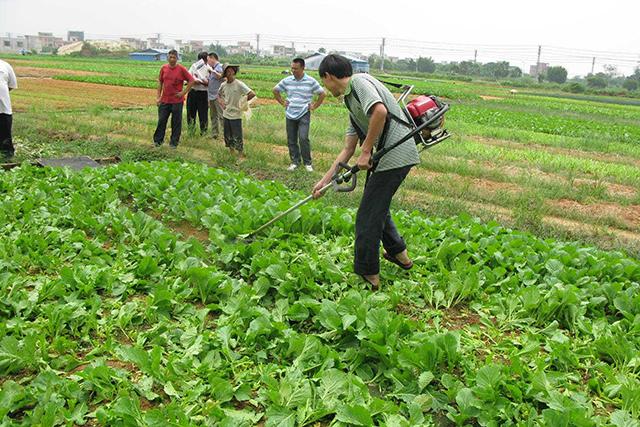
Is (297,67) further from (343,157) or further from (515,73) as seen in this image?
(515,73)

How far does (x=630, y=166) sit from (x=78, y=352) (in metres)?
12.6

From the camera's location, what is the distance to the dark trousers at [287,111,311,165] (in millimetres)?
10023

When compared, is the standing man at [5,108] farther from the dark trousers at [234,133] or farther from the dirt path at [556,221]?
the dirt path at [556,221]

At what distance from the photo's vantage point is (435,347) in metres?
3.52

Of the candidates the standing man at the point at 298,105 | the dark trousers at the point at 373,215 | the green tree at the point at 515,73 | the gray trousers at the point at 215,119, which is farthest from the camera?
the green tree at the point at 515,73

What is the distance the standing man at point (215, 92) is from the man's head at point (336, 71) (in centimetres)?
770

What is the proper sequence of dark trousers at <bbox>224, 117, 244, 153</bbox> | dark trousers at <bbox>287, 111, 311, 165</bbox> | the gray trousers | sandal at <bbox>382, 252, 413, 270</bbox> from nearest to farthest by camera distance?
sandal at <bbox>382, 252, 413, 270</bbox>
dark trousers at <bbox>287, 111, 311, 165</bbox>
dark trousers at <bbox>224, 117, 244, 153</bbox>
the gray trousers

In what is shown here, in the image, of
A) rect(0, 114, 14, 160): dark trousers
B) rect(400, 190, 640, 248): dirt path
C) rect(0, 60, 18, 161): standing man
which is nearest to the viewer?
rect(400, 190, 640, 248): dirt path

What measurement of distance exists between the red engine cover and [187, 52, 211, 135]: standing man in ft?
26.0

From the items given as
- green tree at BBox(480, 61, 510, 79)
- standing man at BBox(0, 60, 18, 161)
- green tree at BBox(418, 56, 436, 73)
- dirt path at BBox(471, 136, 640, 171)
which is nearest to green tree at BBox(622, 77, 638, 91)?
green tree at BBox(480, 61, 510, 79)

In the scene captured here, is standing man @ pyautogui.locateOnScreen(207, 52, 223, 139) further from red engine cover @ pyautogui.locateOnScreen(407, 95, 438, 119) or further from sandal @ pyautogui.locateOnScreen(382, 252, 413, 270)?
red engine cover @ pyautogui.locateOnScreen(407, 95, 438, 119)

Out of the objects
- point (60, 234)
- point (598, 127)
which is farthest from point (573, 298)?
point (598, 127)

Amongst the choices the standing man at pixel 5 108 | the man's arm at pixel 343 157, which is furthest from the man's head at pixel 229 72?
the man's arm at pixel 343 157

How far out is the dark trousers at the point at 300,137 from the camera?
10023 mm
